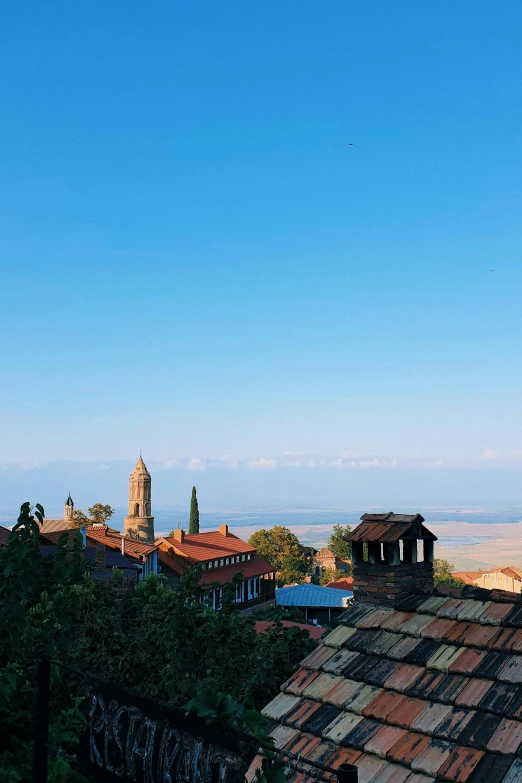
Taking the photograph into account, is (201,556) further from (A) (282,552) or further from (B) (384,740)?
(B) (384,740)

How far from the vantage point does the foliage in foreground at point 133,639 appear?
7.91 m

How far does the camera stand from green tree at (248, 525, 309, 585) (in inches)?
3802

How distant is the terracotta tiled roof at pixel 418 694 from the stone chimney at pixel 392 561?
0.64 ft

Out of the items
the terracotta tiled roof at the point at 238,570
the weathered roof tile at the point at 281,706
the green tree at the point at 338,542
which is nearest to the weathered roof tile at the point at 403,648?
the weathered roof tile at the point at 281,706

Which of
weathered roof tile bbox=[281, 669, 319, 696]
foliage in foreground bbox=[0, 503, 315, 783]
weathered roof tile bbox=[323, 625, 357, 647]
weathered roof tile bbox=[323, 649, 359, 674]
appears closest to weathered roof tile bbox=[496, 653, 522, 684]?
weathered roof tile bbox=[323, 649, 359, 674]

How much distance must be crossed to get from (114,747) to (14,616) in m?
3.94

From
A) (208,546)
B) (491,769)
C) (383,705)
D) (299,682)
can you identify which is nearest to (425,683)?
(383,705)

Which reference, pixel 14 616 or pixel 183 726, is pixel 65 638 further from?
pixel 183 726

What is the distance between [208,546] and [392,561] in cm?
6702

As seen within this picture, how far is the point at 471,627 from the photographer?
8320mm

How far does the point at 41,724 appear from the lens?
3.75 meters

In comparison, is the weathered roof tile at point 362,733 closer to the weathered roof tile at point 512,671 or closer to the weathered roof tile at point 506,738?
the weathered roof tile at point 506,738

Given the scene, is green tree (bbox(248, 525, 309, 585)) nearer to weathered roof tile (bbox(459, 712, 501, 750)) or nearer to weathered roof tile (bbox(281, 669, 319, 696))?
weathered roof tile (bbox(281, 669, 319, 696))

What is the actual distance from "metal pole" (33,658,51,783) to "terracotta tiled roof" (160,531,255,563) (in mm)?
62476
